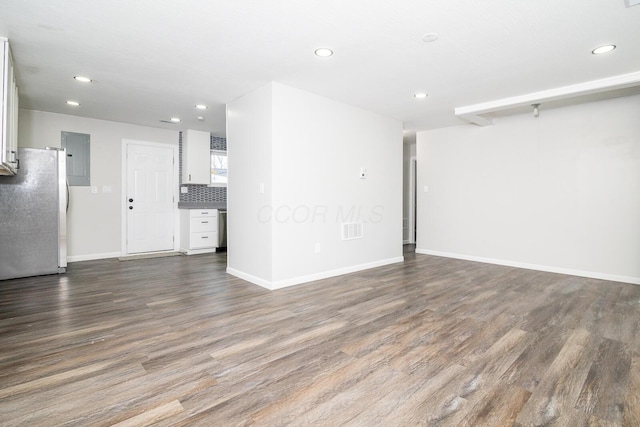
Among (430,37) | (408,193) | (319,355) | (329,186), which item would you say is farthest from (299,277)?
(408,193)

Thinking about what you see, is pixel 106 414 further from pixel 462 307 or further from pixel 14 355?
pixel 462 307

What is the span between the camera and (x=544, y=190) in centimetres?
495

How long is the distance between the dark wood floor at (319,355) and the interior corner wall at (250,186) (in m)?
0.46

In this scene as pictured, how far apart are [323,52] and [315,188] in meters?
1.72

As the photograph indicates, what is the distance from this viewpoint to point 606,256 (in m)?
4.43

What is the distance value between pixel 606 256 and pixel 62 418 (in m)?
5.79

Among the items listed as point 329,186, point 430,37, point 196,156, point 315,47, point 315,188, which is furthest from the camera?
point 196,156

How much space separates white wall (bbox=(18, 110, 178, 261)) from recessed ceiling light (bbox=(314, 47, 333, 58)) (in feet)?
14.6

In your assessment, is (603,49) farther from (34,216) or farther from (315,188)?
(34,216)

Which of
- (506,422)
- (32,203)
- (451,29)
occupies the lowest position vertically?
(506,422)

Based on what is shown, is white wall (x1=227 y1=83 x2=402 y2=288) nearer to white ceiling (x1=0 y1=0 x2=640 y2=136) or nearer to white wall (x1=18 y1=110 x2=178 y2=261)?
white ceiling (x1=0 y1=0 x2=640 y2=136)

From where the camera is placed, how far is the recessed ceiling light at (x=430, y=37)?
268 cm

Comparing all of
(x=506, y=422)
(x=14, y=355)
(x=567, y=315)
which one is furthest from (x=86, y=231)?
(x=567, y=315)

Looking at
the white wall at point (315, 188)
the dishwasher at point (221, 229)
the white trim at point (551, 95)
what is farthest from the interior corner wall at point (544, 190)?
the dishwasher at point (221, 229)
